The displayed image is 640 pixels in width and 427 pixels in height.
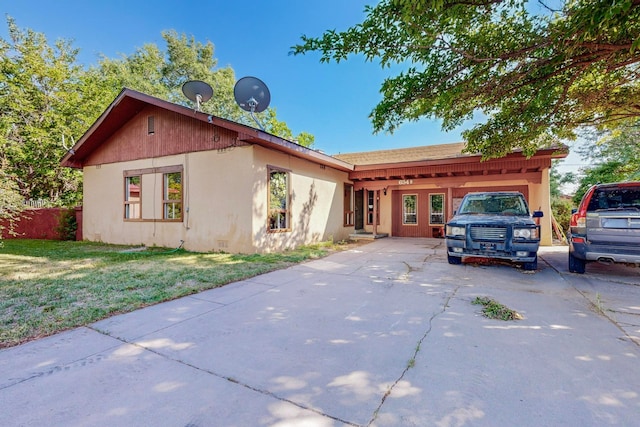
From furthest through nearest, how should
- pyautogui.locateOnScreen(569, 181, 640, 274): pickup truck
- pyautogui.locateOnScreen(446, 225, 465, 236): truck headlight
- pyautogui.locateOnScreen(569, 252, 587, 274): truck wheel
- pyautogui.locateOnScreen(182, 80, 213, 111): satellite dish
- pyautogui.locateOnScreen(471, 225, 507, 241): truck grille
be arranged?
pyautogui.locateOnScreen(182, 80, 213, 111): satellite dish
pyautogui.locateOnScreen(446, 225, 465, 236): truck headlight
pyautogui.locateOnScreen(471, 225, 507, 241): truck grille
pyautogui.locateOnScreen(569, 252, 587, 274): truck wheel
pyautogui.locateOnScreen(569, 181, 640, 274): pickup truck

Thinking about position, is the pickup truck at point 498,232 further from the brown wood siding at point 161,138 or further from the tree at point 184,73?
the tree at point 184,73

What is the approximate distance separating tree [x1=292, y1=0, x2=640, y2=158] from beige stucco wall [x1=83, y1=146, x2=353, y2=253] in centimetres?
394

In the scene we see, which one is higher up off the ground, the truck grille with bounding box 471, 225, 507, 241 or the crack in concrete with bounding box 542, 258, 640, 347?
the truck grille with bounding box 471, 225, 507, 241

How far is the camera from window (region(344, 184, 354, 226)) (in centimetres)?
1258

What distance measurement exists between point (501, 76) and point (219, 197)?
746cm

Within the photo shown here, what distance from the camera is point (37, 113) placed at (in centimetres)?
1472

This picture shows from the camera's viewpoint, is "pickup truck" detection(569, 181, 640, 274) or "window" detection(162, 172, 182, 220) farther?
"window" detection(162, 172, 182, 220)

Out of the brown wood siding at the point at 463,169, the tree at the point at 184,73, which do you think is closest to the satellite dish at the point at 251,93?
the brown wood siding at the point at 463,169

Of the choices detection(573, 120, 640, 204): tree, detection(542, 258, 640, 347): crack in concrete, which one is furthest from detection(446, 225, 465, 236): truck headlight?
detection(573, 120, 640, 204): tree

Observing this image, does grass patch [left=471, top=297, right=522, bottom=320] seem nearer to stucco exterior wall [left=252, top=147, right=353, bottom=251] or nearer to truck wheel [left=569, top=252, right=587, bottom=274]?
truck wheel [left=569, top=252, right=587, bottom=274]

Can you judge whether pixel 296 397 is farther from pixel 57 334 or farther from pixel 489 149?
pixel 489 149

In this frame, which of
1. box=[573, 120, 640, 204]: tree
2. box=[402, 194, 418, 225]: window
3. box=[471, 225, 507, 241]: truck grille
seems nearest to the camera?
box=[471, 225, 507, 241]: truck grille

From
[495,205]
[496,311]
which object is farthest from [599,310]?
[495,205]

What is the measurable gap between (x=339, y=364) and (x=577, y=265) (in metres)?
5.88
